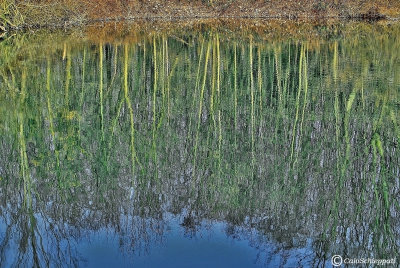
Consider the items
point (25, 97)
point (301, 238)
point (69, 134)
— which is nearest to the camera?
point (301, 238)

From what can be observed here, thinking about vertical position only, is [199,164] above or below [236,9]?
below

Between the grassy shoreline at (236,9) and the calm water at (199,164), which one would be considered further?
the grassy shoreline at (236,9)

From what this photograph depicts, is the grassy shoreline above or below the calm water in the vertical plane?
above

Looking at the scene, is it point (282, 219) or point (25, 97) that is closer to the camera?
point (282, 219)

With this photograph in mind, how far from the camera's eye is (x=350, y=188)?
800cm

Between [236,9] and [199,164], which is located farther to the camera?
[236,9]

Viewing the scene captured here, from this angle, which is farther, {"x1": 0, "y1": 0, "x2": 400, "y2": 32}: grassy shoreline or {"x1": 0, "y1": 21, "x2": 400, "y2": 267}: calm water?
{"x1": 0, "y1": 0, "x2": 400, "y2": 32}: grassy shoreline

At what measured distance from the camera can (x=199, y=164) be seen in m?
8.98

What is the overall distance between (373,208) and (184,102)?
6382 millimetres

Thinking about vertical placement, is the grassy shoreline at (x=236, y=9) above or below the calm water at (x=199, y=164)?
above

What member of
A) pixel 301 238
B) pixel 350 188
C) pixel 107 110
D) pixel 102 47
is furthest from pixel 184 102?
pixel 102 47

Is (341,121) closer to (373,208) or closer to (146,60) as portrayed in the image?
(373,208)

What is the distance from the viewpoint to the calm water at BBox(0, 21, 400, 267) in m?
6.47

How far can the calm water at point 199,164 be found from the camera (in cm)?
647
